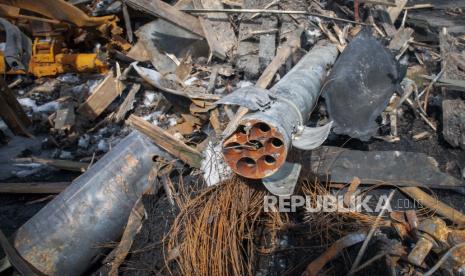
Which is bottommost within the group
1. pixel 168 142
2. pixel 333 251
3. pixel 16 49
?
pixel 333 251

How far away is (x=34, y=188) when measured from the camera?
4266mm

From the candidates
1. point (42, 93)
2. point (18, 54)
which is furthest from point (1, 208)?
point (42, 93)

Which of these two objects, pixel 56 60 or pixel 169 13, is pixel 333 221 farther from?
pixel 56 60

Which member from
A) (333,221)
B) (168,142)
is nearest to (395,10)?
(333,221)

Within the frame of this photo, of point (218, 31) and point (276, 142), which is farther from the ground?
point (276, 142)

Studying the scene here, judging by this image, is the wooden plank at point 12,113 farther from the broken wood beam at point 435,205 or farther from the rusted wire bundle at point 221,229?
the broken wood beam at point 435,205

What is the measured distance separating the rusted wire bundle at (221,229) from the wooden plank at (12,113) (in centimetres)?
291

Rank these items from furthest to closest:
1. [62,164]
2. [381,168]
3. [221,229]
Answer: [62,164] → [381,168] → [221,229]

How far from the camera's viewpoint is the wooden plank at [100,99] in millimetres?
5512

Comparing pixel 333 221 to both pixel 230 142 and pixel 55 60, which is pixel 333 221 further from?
pixel 55 60

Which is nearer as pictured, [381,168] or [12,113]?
[381,168]

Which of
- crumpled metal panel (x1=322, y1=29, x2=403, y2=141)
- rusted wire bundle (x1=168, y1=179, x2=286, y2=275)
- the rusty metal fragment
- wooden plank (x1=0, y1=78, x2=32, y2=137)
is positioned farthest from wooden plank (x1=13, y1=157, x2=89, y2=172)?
crumpled metal panel (x1=322, y1=29, x2=403, y2=141)

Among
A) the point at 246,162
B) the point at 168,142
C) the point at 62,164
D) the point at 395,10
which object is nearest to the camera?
the point at 246,162

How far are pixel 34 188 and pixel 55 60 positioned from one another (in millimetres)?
2626
